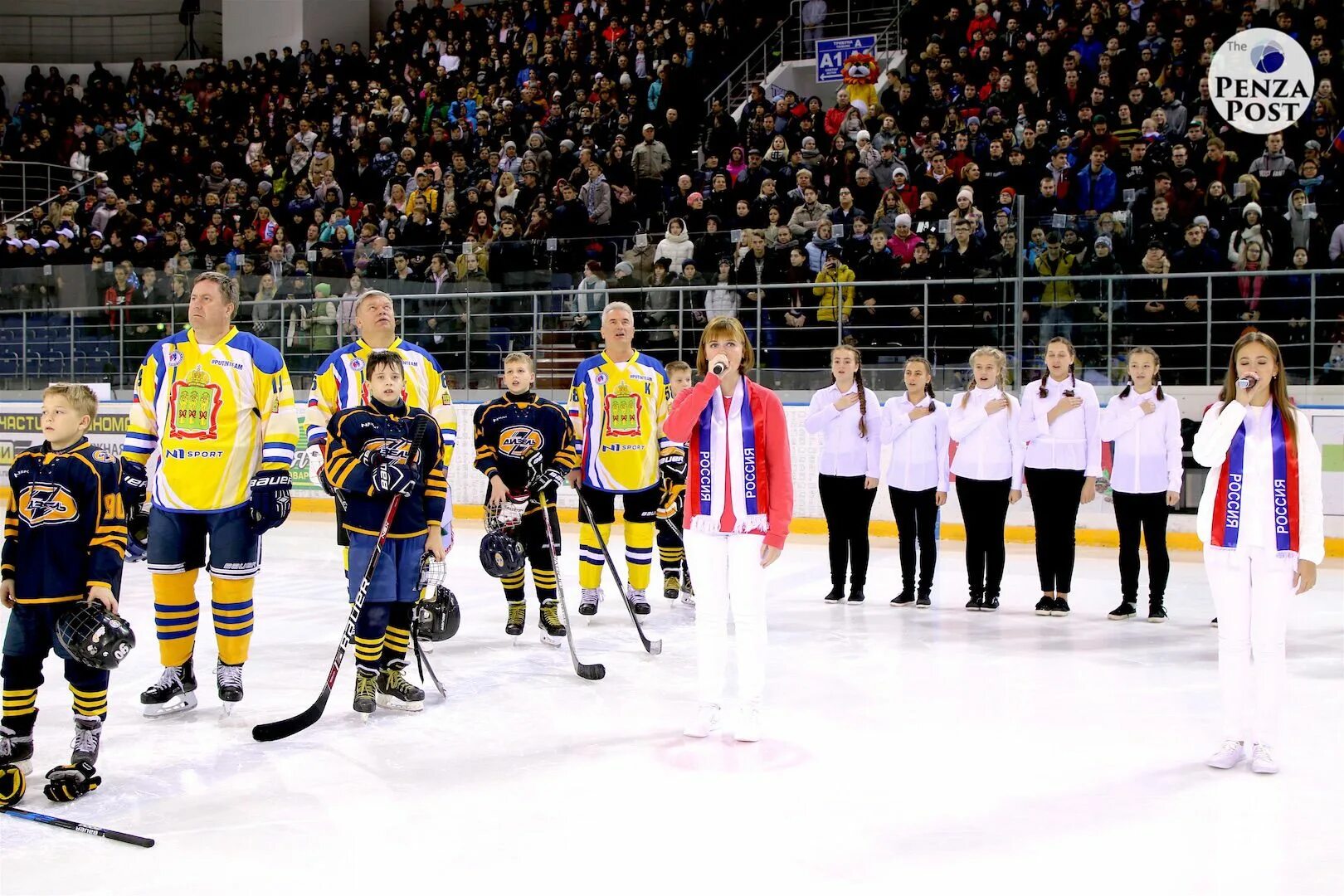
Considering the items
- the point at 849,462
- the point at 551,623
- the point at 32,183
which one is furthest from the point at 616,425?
the point at 32,183

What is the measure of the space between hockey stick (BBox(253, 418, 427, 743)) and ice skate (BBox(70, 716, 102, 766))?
582 millimetres

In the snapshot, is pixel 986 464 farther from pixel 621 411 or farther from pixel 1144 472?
pixel 621 411

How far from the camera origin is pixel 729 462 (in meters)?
4.13

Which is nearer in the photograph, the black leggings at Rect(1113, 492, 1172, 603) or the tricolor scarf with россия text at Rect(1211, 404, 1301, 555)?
the tricolor scarf with россия text at Rect(1211, 404, 1301, 555)

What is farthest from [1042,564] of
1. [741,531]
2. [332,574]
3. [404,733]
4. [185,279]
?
[185,279]

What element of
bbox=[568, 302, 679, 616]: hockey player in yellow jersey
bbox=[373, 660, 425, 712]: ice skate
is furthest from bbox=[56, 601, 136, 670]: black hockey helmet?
bbox=[568, 302, 679, 616]: hockey player in yellow jersey

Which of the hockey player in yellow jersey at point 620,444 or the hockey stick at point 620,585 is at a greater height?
the hockey player in yellow jersey at point 620,444

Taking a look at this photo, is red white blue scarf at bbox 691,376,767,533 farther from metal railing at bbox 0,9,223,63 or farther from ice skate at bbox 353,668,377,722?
metal railing at bbox 0,9,223,63

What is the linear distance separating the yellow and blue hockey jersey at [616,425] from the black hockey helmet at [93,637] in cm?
316

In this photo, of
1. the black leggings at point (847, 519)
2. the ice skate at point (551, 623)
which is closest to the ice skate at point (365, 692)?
the ice skate at point (551, 623)

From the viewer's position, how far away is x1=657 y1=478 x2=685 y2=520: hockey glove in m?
6.98

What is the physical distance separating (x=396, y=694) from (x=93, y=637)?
4.58 ft

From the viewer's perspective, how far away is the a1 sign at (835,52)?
50.9ft

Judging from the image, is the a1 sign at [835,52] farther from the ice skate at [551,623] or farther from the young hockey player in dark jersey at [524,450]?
the ice skate at [551,623]
